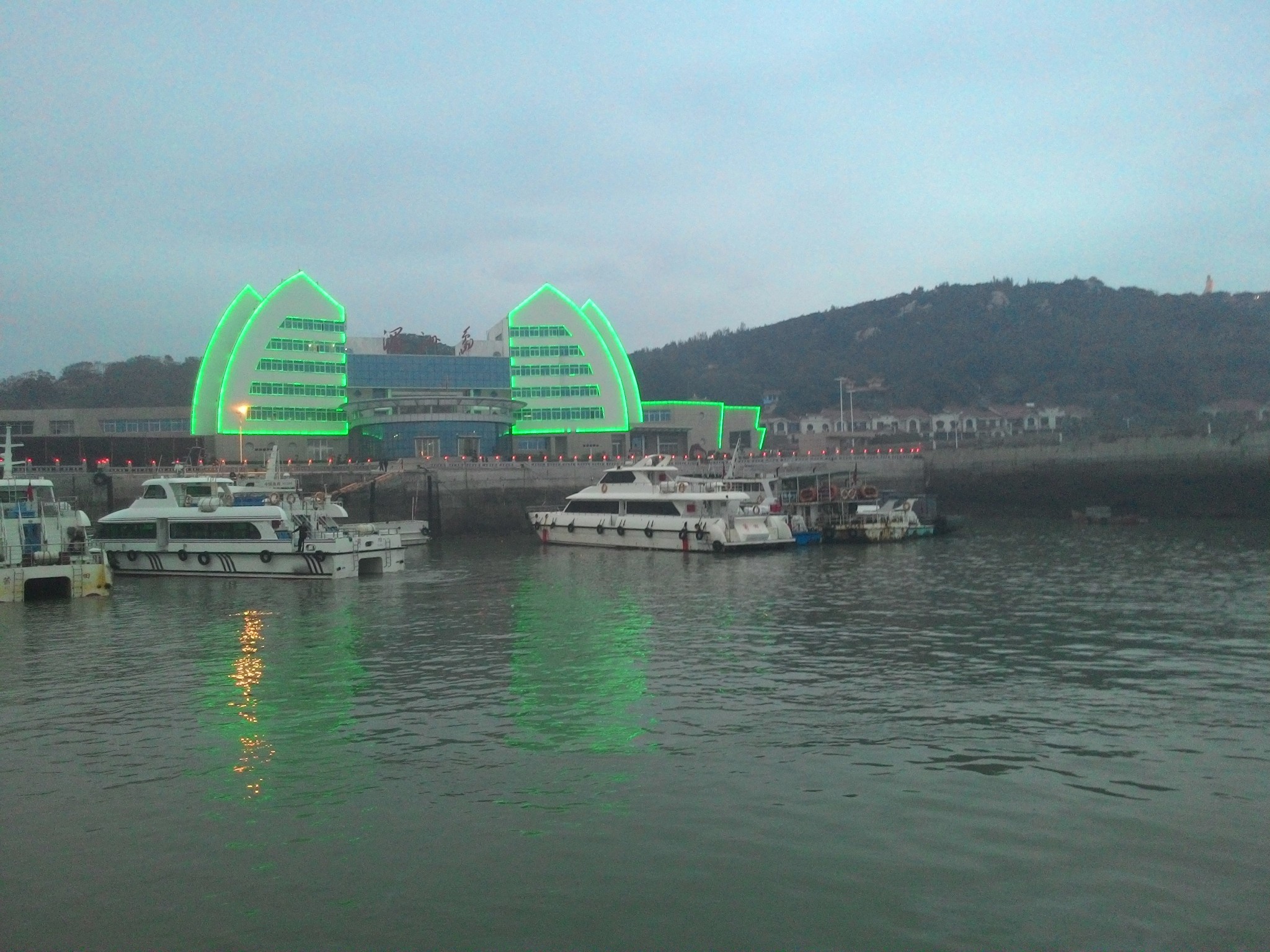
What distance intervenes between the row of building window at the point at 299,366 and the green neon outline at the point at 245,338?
3.61 feet

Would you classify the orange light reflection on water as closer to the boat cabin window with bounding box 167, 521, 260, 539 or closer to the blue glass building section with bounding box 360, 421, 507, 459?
the boat cabin window with bounding box 167, 521, 260, 539

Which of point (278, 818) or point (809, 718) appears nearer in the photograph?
point (278, 818)

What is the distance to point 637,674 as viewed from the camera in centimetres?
1930

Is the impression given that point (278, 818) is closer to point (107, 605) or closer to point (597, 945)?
point (597, 945)

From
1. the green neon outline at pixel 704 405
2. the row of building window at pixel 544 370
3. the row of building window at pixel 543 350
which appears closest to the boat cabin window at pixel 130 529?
the row of building window at pixel 544 370

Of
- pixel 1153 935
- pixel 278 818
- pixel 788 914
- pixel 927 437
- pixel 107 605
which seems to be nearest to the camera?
pixel 1153 935

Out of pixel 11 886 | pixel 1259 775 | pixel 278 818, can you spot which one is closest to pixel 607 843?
pixel 278 818

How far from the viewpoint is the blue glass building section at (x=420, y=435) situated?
84250 mm

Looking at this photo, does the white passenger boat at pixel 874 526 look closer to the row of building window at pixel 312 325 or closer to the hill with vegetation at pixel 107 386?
the row of building window at pixel 312 325

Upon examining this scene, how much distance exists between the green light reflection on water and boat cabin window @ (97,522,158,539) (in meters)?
18.5

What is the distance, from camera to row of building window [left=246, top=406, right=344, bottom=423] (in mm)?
86438

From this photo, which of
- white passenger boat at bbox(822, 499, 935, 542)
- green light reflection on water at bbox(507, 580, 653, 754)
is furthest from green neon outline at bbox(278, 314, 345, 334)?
green light reflection on water at bbox(507, 580, 653, 754)

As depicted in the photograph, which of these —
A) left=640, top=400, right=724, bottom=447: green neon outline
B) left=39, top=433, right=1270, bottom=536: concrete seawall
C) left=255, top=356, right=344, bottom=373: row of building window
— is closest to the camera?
left=39, top=433, right=1270, bottom=536: concrete seawall

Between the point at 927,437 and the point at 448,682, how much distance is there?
9000 centimetres
